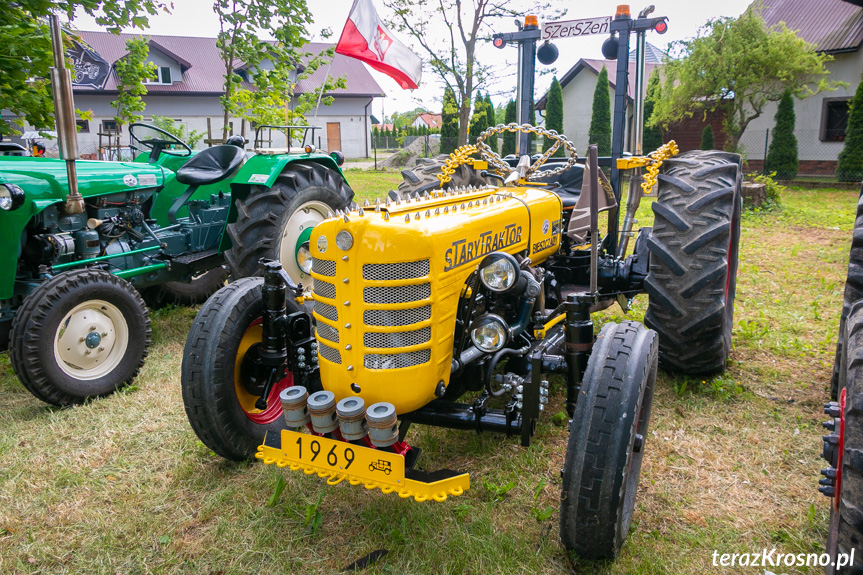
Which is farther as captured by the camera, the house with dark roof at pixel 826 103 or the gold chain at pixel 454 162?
the house with dark roof at pixel 826 103

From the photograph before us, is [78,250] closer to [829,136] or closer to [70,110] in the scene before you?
[70,110]

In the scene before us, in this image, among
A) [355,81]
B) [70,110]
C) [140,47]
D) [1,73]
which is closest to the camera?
[70,110]

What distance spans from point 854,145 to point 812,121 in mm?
3244

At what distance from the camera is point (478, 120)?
2467 centimetres

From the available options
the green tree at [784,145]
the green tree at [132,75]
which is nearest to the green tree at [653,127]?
the green tree at [784,145]

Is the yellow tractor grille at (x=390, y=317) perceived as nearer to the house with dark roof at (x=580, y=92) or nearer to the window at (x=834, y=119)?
the window at (x=834, y=119)

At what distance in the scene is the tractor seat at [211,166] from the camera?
5.43 m

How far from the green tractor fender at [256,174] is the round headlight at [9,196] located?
1541mm

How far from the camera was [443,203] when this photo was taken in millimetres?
3123

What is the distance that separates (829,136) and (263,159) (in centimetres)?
2042

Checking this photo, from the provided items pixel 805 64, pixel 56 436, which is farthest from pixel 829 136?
pixel 56 436

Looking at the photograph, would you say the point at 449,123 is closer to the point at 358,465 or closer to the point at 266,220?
the point at 266,220

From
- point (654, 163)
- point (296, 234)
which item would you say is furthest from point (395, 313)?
point (296, 234)

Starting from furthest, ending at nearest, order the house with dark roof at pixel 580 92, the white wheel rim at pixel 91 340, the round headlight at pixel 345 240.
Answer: the house with dark roof at pixel 580 92 < the white wheel rim at pixel 91 340 < the round headlight at pixel 345 240
